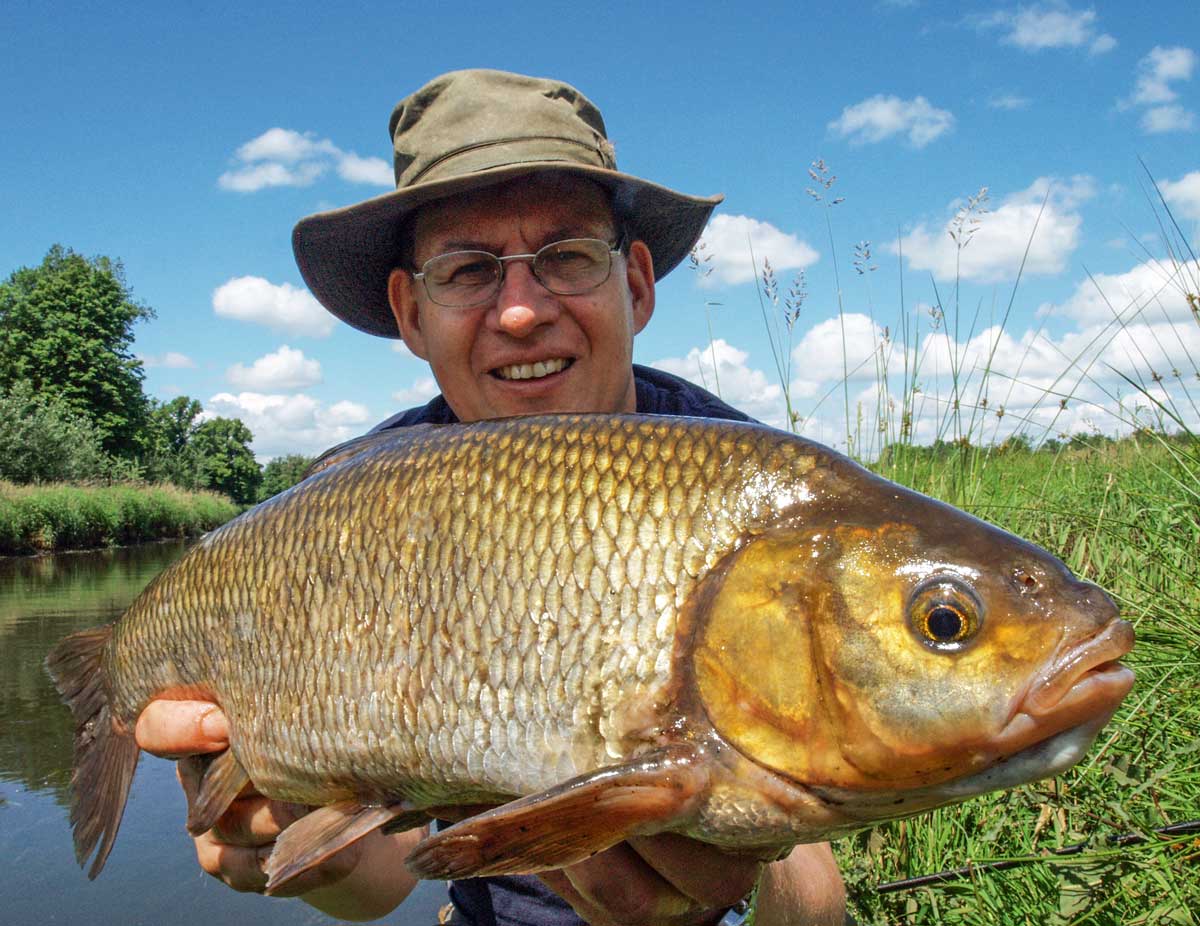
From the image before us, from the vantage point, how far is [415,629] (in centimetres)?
144

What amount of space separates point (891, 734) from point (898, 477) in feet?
9.71

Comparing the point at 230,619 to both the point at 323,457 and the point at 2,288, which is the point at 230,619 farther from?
the point at 2,288

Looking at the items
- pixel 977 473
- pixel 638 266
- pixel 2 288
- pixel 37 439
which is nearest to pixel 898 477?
pixel 977 473

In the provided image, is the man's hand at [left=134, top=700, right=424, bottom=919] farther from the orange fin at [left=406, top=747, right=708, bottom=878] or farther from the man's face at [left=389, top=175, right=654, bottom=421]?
the man's face at [left=389, top=175, right=654, bottom=421]

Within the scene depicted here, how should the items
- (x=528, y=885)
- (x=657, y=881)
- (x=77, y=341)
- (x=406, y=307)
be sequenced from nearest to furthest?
(x=657, y=881)
(x=528, y=885)
(x=406, y=307)
(x=77, y=341)

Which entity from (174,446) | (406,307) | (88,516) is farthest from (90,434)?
(406,307)

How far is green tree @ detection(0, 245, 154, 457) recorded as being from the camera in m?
41.9

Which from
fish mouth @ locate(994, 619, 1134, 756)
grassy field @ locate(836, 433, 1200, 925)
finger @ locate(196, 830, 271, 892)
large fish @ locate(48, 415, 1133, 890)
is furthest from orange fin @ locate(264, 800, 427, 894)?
grassy field @ locate(836, 433, 1200, 925)

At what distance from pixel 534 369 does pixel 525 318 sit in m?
0.18

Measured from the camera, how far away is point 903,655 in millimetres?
1130

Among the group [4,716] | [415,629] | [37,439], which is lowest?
[4,716]

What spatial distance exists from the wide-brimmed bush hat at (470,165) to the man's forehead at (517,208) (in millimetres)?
56

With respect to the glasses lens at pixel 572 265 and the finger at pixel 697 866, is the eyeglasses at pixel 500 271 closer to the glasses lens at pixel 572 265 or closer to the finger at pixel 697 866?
the glasses lens at pixel 572 265

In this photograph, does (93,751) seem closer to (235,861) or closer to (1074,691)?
(235,861)
